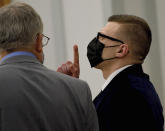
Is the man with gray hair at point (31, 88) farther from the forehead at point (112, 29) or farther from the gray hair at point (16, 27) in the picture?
the forehead at point (112, 29)

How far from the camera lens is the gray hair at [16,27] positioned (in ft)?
4.08

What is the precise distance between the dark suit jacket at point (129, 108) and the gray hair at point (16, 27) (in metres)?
0.63

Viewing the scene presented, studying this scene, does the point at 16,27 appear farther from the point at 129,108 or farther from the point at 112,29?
the point at 112,29

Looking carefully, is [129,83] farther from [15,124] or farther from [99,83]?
[99,83]

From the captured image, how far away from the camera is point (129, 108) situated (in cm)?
173

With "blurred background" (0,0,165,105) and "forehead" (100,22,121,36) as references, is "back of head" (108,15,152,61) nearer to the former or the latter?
"forehead" (100,22,121,36)

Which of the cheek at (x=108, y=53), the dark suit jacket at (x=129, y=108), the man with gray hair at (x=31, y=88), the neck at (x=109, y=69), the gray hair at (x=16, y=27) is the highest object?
the gray hair at (x=16, y=27)

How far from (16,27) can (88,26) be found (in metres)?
1.92

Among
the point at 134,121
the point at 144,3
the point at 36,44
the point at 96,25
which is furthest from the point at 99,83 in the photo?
the point at 36,44

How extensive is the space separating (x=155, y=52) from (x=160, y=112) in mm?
1095

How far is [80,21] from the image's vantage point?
320 cm

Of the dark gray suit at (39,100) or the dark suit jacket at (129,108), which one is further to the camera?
the dark suit jacket at (129,108)

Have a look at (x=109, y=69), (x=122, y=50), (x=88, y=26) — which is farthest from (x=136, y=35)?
(x=88, y=26)

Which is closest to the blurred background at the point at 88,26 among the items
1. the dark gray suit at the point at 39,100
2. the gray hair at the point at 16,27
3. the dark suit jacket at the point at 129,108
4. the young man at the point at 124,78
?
the young man at the point at 124,78
